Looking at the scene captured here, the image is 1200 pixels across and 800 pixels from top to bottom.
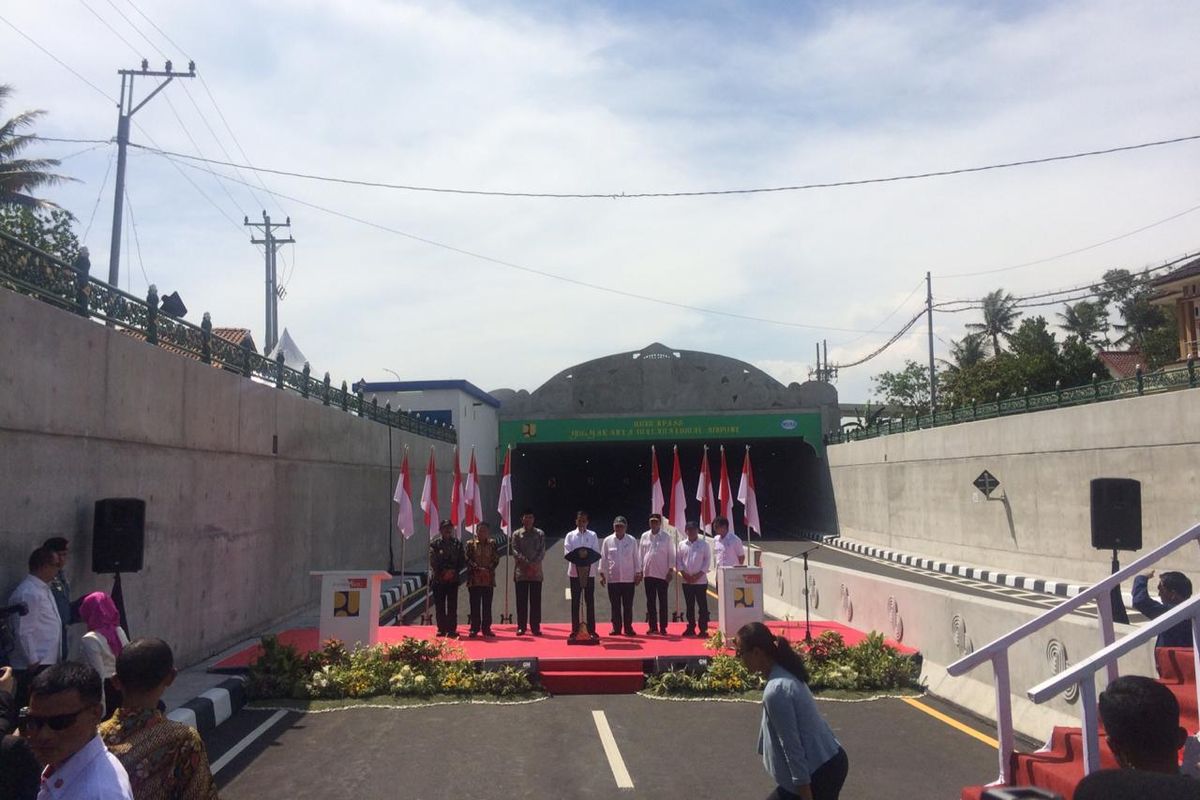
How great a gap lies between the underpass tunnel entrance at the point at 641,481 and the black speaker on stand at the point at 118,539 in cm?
3355

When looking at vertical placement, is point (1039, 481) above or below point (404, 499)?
above

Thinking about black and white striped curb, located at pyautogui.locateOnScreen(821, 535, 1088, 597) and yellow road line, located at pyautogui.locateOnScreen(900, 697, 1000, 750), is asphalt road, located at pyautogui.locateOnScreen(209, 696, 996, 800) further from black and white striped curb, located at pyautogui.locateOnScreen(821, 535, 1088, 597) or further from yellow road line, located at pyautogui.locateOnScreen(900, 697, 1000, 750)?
black and white striped curb, located at pyautogui.locateOnScreen(821, 535, 1088, 597)

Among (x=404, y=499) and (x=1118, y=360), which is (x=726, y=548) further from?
(x=1118, y=360)

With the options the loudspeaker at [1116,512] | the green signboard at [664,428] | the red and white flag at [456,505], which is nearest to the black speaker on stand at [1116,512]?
the loudspeaker at [1116,512]

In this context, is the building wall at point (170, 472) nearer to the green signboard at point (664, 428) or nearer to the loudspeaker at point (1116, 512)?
the loudspeaker at point (1116, 512)

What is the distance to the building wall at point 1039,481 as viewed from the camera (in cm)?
1812

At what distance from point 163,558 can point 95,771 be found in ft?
29.4

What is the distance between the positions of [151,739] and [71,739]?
335mm

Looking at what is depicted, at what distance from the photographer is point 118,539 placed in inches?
368

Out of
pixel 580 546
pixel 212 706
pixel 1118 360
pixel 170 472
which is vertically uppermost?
pixel 1118 360

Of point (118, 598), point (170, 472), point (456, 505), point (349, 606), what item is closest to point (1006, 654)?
point (118, 598)

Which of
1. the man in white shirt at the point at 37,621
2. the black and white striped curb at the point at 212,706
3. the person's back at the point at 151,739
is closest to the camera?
the person's back at the point at 151,739

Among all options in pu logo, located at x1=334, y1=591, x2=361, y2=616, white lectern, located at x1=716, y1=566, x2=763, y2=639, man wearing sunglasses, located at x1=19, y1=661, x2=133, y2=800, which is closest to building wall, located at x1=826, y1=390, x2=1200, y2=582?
white lectern, located at x1=716, y1=566, x2=763, y2=639

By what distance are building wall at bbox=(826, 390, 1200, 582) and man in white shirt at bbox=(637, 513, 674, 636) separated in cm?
878
